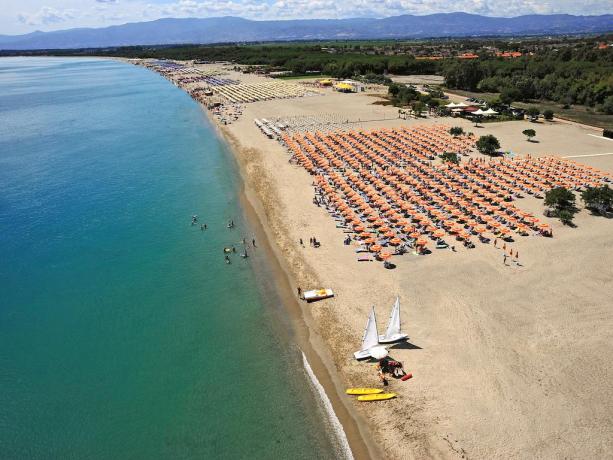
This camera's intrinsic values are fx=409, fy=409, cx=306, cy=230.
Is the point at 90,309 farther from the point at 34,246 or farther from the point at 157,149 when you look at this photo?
the point at 157,149

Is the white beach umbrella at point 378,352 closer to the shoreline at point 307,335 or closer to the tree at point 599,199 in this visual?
the shoreline at point 307,335

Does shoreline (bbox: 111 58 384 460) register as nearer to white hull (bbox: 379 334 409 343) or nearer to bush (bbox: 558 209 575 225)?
white hull (bbox: 379 334 409 343)

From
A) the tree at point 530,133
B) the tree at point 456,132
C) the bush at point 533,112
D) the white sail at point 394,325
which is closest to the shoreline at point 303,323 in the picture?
the white sail at point 394,325

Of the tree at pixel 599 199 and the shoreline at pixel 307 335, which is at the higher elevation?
the tree at pixel 599 199

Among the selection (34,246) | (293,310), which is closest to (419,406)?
A: (293,310)

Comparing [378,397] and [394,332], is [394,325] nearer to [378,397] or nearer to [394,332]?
[394,332]

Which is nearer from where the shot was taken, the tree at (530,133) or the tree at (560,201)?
the tree at (560,201)

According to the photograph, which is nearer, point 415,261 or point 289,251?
point 415,261
